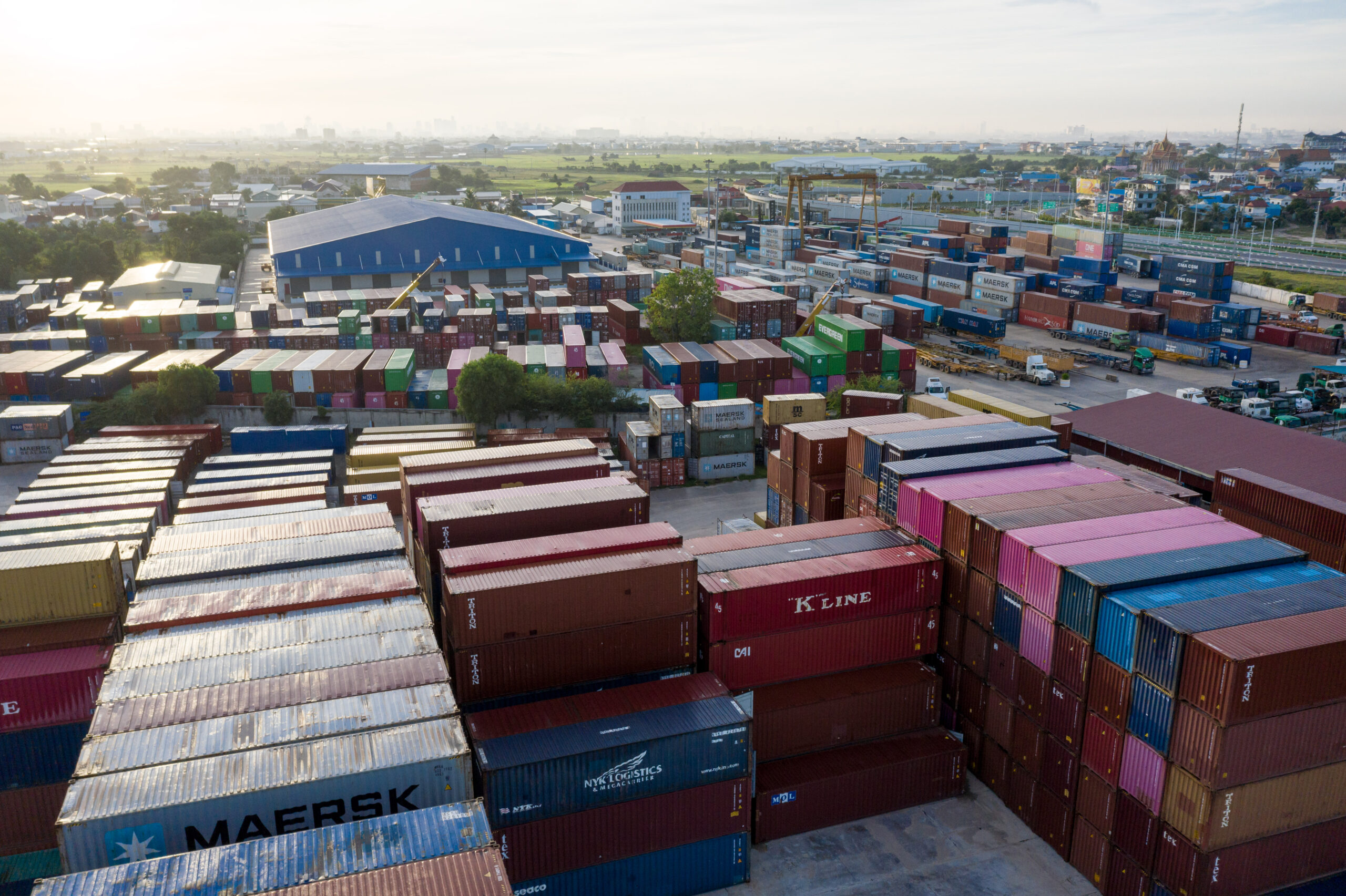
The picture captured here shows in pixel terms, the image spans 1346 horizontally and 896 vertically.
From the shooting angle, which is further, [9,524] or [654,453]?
[654,453]

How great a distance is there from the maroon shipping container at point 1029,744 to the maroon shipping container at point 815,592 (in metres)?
3.67

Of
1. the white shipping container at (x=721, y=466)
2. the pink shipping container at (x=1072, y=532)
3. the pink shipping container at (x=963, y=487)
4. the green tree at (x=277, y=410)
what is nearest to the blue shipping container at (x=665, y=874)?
the pink shipping container at (x=1072, y=532)

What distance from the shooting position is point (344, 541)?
24594 millimetres

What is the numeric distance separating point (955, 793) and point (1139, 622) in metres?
8.02

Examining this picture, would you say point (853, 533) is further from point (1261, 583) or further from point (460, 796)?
point (460, 796)

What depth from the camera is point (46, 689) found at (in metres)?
19.2

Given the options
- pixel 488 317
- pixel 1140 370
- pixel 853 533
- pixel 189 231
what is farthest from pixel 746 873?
pixel 189 231

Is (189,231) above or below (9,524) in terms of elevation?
above

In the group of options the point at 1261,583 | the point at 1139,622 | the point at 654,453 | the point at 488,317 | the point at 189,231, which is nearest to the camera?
the point at 1139,622

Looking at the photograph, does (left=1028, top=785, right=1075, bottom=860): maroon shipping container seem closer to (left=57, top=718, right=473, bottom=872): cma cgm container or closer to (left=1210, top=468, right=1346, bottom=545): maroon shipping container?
(left=1210, top=468, right=1346, bottom=545): maroon shipping container

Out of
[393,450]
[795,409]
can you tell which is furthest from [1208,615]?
[393,450]

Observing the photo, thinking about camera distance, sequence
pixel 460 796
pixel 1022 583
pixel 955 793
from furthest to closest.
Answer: pixel 955 793 → pixel 1022 583 → pixel 460 796

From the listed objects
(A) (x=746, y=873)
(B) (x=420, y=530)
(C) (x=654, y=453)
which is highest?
(B) (x=420, y=530)

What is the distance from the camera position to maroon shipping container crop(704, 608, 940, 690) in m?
22.5
